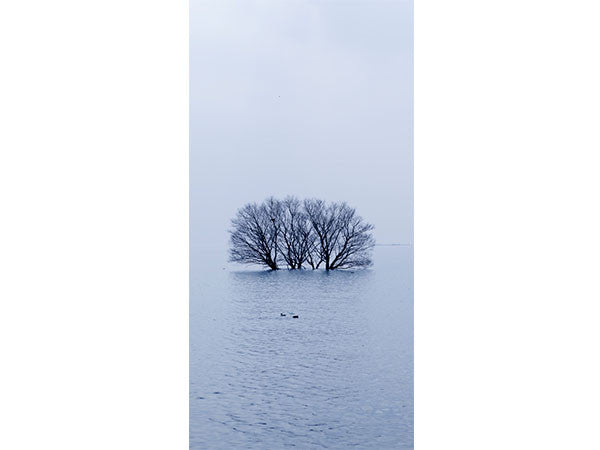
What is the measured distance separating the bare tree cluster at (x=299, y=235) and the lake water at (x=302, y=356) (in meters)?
0.10

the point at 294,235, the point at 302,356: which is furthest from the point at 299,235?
the point at 302,356

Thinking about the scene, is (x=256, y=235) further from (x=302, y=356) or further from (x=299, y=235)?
(x=302, y=356)

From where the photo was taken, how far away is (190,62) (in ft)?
15.7

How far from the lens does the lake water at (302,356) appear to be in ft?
13.4

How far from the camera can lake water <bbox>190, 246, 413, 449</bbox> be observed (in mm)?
4094

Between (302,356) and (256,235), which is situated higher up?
(256,235)

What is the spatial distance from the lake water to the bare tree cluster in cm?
10

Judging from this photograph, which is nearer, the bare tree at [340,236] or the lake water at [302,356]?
the lake water at [302,356]

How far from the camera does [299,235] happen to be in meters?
5.33

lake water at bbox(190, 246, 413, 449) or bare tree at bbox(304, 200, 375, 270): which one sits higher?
bare tree at bbox(304, 200, 375, 270)

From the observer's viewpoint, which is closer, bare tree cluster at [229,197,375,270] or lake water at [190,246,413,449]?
lake water at [190,246,413,449]

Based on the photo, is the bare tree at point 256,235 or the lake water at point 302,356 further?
Answer: the bare tree at point 256,235

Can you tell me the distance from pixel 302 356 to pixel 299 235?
942 millimetres

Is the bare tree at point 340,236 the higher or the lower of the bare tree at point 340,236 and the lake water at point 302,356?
the higher
